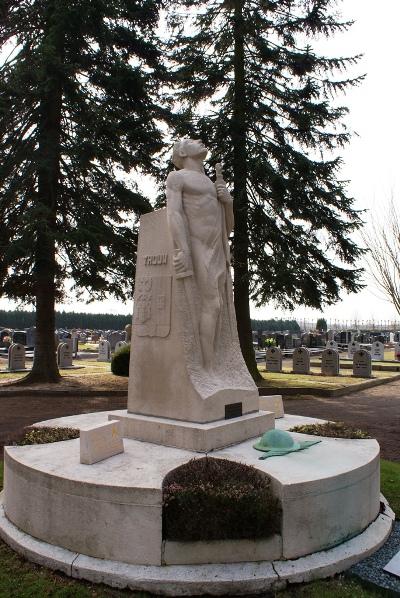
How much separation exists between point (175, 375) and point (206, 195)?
7.06 ft

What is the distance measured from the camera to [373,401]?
545 inches

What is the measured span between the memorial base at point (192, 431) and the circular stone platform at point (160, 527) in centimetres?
50

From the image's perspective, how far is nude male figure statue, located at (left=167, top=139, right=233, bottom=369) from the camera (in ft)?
18.2

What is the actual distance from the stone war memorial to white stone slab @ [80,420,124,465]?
0.01 m

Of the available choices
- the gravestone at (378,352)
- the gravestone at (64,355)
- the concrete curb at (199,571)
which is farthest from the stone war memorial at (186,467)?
the gravestone at (378,352)

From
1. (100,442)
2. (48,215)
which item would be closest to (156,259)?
(100,442)

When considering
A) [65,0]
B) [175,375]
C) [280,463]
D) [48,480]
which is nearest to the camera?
[48,480]

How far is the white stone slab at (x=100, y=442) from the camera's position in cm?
449

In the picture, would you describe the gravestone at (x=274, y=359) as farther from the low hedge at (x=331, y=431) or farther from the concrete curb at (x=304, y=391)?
the low hedge at (x=331, y=431)

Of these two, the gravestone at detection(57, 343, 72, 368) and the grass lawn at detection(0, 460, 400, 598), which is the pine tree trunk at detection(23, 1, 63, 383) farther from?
the grass lawn at detection(0, 460, 400, 598)

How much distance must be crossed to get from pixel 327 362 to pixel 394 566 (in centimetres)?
1651

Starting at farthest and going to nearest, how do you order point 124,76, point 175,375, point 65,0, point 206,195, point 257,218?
point 257,218
point 124,76
point 65,0
point 206,195
point 175,375

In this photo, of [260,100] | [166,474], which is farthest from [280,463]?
[260,100]

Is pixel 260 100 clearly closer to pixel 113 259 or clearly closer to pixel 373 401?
pixel 113 259
